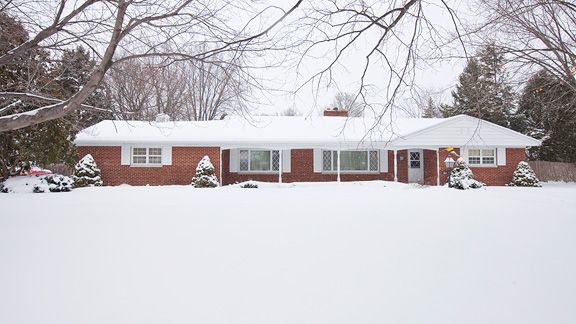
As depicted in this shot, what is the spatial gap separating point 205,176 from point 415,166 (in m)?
11.5

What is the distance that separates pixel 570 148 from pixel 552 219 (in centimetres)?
2303

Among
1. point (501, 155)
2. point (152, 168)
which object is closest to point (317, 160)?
point (152, 168)

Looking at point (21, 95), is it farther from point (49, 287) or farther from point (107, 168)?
point (107, 168)

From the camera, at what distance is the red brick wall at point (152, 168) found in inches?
704

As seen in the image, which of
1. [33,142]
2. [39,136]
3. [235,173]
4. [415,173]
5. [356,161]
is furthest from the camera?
[415,173]

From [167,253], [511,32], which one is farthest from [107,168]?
[511,32]

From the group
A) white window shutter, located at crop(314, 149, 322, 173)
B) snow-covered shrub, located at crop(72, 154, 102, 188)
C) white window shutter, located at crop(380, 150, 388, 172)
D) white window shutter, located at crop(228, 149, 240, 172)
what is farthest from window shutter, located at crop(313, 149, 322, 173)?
snow-covered shrub, located at crop(72, 154, 102, 188)

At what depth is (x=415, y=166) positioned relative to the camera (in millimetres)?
21172

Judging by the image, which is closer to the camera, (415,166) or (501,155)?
(501,155)

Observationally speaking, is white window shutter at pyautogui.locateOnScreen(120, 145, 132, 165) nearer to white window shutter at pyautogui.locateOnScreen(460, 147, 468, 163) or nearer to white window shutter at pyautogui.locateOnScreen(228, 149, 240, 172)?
white window shutter at pyautogui.locateOnScreen(228, 149, 240, 172)

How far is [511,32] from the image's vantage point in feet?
35.5

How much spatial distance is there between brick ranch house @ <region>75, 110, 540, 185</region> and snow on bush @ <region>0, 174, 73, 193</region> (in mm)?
4155

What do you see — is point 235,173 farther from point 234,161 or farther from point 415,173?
point 415,173

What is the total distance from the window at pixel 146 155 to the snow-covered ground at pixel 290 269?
12348mm
